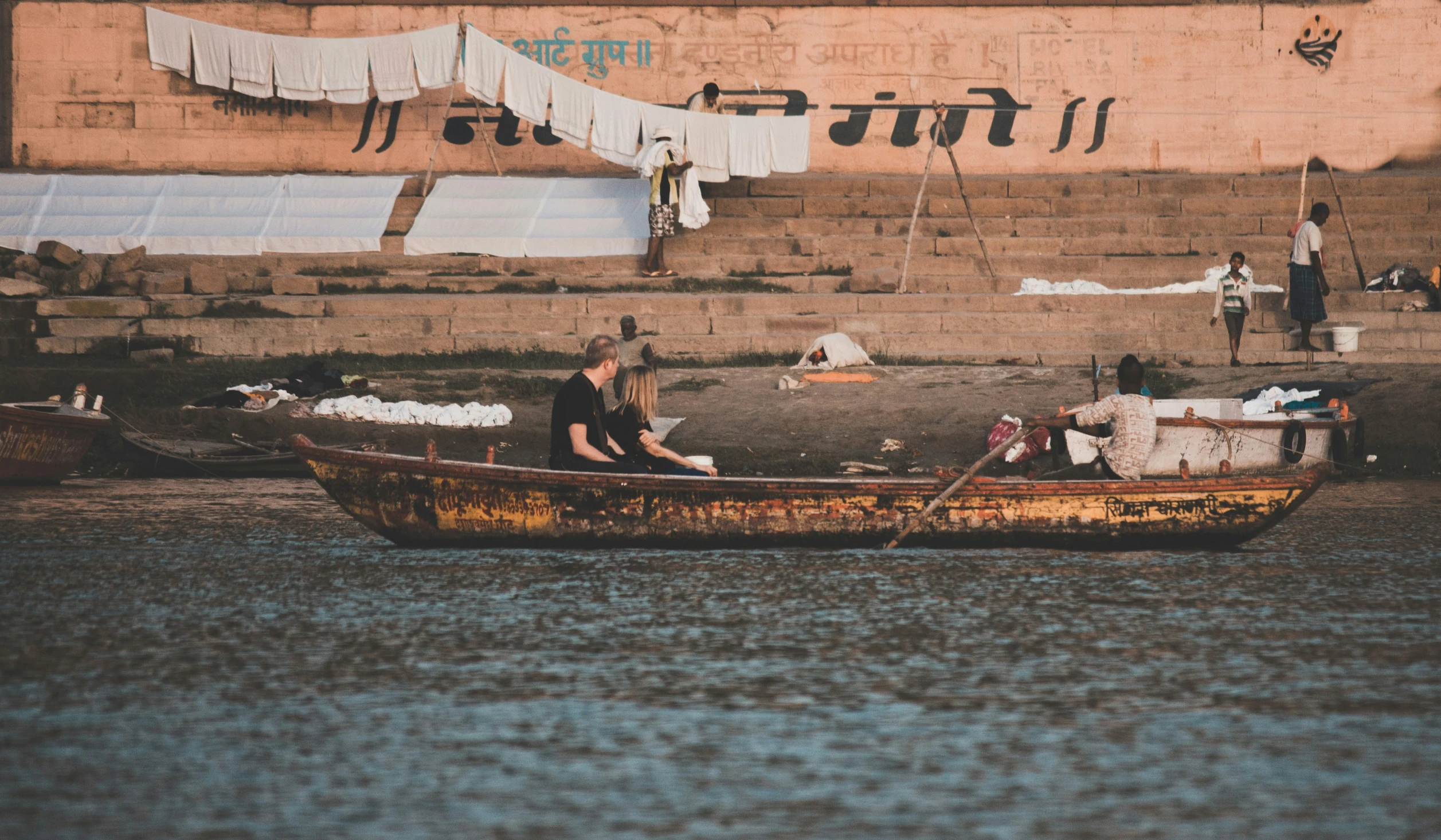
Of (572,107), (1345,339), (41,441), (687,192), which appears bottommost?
(41,441)

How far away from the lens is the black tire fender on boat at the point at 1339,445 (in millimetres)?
12711

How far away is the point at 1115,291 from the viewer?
19.2 meters

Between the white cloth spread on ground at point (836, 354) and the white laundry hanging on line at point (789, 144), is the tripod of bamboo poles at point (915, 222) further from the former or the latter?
the white cloth spread on ground at point (836, 354)

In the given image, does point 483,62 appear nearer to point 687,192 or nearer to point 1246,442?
point 687,192

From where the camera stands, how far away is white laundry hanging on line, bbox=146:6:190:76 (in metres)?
22.7

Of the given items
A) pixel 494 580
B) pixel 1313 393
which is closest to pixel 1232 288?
pixel 1313 393

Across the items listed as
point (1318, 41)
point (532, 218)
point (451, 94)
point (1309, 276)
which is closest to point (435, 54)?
point (451, 94)

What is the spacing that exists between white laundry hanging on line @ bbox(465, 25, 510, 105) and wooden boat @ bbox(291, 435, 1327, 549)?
41.4ft

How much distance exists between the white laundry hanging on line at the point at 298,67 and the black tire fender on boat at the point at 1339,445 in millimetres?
14988

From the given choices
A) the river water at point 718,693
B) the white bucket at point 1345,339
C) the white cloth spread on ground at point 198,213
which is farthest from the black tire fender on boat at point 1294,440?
the white cloth spread on ground at point 198,213

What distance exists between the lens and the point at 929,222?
21.0 metres

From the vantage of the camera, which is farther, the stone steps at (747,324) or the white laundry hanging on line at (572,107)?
the white laundry hanging on line at (572,107)

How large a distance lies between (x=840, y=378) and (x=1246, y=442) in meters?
4.64

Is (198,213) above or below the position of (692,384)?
above
